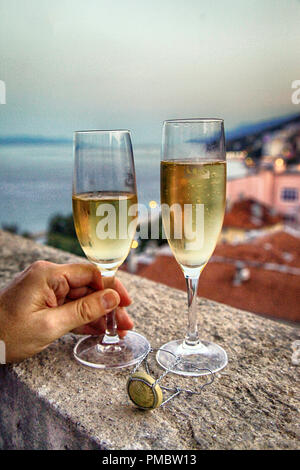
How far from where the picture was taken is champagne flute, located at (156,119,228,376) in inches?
30.5

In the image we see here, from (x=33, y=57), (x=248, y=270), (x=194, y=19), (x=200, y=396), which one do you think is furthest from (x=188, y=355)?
(x=248, y=270)

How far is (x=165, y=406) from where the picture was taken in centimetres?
73

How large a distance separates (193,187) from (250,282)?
378 inches

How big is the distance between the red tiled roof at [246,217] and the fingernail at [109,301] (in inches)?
651

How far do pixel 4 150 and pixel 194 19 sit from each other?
1.48 m

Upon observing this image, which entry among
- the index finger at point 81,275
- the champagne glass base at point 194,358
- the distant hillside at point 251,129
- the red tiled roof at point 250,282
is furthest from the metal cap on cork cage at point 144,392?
the red tiled roof at point 250,282

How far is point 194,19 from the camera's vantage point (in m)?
2.59

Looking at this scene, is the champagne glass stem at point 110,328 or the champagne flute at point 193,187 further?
the champagne glass stem at point 110,328

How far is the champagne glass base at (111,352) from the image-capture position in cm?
87

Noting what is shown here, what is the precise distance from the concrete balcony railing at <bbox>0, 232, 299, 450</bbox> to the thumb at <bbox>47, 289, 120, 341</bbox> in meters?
0.09

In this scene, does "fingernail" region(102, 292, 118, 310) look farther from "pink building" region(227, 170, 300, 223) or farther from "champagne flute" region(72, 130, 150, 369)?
"pink building" region(227, 170, 300, 223)

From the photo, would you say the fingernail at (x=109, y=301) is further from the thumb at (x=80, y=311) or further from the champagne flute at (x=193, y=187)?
the champagne flute at (x=193, y=187)

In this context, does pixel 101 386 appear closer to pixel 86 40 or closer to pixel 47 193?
pixel 47 193

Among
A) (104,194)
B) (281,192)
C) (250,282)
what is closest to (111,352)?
(104,194)
